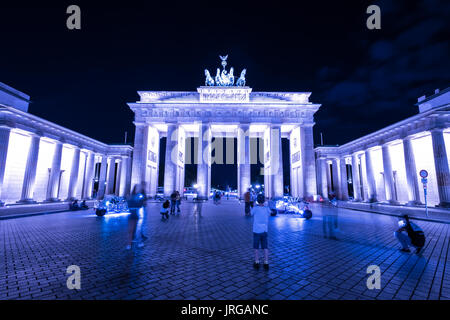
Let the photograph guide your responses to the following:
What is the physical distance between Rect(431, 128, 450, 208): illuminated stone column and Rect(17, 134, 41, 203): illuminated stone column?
42659 millimetres

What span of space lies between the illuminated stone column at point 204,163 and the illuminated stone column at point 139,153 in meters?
8.88

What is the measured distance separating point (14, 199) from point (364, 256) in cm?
3376

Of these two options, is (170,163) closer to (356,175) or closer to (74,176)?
(74,176)

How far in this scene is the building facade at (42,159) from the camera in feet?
66.1

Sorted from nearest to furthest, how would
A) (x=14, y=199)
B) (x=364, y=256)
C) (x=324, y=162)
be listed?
1. (x=364, y=256)
2. (x=14, y=199)
3. (x=324, y=162)

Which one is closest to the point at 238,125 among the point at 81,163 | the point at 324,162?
the point at 324,162

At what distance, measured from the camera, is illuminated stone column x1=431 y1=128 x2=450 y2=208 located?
1803 centimetres

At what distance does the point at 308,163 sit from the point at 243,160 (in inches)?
416

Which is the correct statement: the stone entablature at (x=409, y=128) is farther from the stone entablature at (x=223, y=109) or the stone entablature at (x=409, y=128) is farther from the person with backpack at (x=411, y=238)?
the person with backpack at (x=411, y=238)

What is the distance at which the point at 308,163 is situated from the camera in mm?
30703

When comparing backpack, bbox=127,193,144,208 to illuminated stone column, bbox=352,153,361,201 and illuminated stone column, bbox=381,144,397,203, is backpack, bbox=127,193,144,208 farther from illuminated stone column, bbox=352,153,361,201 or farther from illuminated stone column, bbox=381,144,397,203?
illuminated stone column, bbox=352,153,361,201

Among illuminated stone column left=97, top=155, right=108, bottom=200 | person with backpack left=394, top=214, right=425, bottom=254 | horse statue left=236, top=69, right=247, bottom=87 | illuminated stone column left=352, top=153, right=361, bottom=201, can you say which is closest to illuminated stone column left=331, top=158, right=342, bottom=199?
illuminated stone column left=352, top=153, right=361, bottom=201
